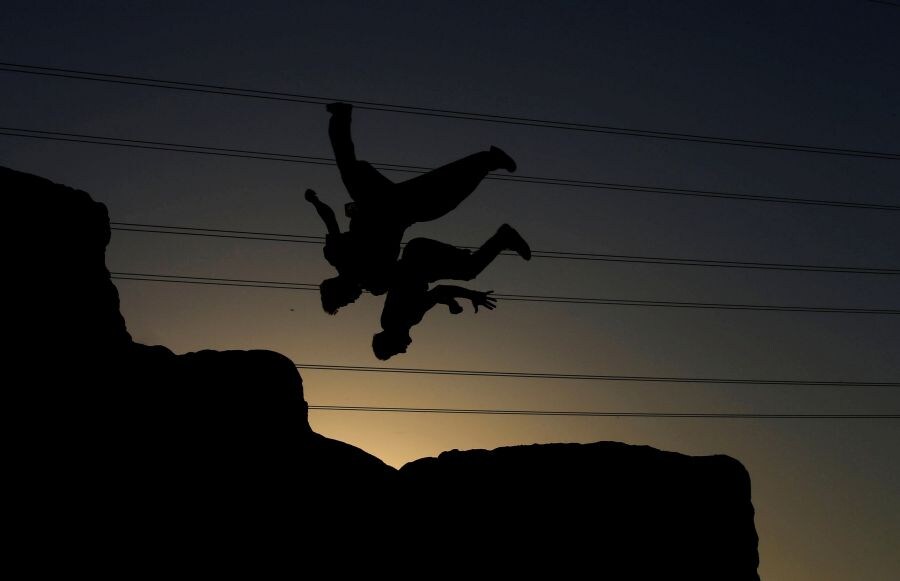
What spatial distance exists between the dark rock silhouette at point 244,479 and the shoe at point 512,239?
6.81ft

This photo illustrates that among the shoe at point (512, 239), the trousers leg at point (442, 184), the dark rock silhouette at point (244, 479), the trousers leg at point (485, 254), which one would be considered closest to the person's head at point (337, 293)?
the dark rock silhouette at point (244, 479)

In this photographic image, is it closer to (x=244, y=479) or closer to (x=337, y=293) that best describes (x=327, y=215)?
(x=337, y=293)

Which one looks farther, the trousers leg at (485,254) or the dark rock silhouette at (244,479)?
the trousers leg at (485,254)

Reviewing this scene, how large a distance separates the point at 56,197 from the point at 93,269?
0.75 m

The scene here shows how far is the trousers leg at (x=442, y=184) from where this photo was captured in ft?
29.7

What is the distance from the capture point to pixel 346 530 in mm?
8516

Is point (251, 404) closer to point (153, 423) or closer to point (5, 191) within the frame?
point (153, 423)

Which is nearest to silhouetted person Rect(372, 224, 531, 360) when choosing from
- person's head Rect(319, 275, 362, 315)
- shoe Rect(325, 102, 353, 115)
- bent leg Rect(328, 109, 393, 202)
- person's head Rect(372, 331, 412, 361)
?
person's head Rect(372, 331, 412, 361)

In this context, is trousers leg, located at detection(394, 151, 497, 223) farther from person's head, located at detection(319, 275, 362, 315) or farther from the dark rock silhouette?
the dark rock silhouette

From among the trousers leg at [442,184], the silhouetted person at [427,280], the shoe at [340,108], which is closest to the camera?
the shoe at [340,108]

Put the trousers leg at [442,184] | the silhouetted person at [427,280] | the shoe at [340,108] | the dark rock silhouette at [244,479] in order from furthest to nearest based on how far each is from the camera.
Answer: the silhouetted person at [427,280]
the trousers leg at [442,184]
the shoe at [340,108]
the dark rock silhouette at [244,479]

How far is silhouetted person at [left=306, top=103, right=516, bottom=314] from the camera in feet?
29.3

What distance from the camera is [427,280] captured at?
9.45m

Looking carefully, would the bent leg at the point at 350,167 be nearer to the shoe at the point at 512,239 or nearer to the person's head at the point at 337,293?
the person's head at the point at 337,293
